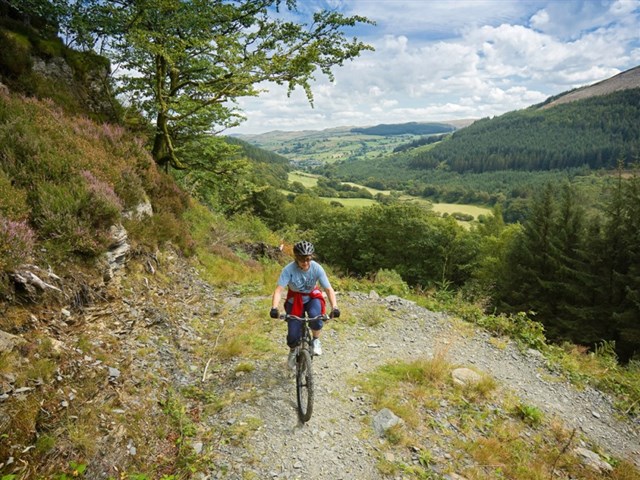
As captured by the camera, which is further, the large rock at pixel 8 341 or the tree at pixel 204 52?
the tree at pixel 204 52

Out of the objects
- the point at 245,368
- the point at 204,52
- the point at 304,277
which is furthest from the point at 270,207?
the point at 304,277

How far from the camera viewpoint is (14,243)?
469 centimetres

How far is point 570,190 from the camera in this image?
2558cm

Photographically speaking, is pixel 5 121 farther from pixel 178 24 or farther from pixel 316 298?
pixel 316 298

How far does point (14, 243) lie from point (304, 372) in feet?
15.4

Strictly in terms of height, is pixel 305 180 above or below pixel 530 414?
above

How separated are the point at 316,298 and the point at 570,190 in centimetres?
2847

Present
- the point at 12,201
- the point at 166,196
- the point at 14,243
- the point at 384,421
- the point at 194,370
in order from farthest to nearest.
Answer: the point at 166,196 → the point at 194,370 → the point at 384,421 → the point at 12,201 → the point at 14,243

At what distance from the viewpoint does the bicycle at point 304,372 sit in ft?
17.0

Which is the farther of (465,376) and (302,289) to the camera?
(465,376)

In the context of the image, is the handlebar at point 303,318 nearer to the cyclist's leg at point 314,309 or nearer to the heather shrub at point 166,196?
the cyclist's leg at point 314,309

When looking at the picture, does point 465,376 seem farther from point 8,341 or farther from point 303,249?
point 8,341

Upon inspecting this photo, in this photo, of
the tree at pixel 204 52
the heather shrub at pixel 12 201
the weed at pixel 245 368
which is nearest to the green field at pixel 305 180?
the tree at pixel 204 52

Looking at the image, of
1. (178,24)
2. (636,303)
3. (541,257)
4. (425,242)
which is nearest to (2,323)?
(178,24)
